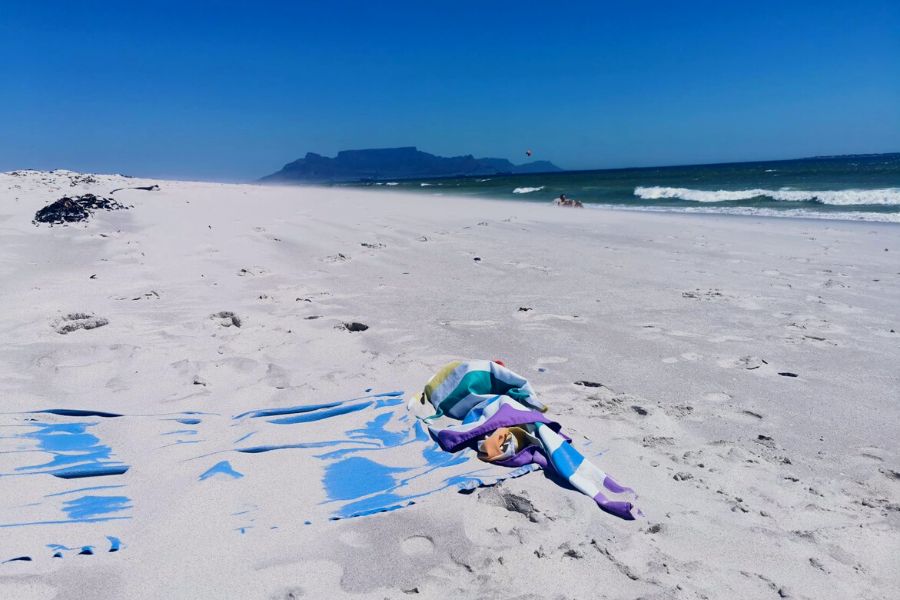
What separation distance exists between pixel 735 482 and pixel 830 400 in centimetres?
112

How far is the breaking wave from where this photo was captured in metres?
16.8

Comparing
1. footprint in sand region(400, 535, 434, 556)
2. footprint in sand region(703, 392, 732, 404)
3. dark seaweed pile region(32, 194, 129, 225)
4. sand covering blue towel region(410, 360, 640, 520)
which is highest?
dark seaweed pile region(32, 194, 129, 225)

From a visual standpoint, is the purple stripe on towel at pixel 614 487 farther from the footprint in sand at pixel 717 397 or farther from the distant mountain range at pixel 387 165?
the distant mountain range at pixel 387 165

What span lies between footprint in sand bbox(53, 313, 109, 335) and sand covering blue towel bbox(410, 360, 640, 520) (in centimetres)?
249

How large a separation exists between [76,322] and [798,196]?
71.5 ft

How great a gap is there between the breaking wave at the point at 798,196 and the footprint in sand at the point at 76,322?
19.1 meters

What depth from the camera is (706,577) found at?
163 cm

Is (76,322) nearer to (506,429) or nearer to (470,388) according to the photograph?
(470,388)

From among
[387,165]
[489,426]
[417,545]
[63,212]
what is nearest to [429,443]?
[489,426]

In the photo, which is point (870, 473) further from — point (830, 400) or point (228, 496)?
point (228, 496)

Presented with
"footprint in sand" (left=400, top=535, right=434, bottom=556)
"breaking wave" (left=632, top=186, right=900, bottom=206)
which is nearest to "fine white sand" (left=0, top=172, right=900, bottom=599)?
"footprint in sand" (left=400, top=535, right=434, bottom=556)

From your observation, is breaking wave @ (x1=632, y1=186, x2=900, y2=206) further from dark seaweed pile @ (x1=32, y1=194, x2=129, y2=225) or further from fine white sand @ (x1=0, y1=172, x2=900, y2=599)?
dark seaweed pile @ (x1=32, y1=194, x2=129, y2=225)

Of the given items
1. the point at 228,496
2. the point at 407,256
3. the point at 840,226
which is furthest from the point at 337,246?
the point at 840,226

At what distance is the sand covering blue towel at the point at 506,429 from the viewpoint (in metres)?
2.07
